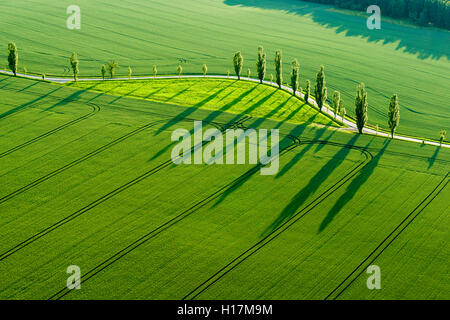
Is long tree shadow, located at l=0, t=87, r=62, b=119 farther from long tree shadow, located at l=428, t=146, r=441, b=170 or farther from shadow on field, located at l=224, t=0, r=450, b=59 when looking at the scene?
shadow on field, located at l=224, t=0, r=450, b=59

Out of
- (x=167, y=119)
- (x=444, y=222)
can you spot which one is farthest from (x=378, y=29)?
(x=444, y=222)

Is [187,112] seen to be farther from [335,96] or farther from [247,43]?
[247,43]

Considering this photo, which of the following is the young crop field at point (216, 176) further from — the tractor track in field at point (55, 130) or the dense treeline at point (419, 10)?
the dense treeline at point (419, 10)

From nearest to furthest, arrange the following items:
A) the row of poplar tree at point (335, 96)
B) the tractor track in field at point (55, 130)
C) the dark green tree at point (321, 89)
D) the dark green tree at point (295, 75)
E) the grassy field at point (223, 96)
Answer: the tractor track in field at point (55, 130), the row of poplar tree at point (335, 96), the grassy field at point (223, 96), the dark green tree at point (321, 89), the dark green tree at point (295, 75)

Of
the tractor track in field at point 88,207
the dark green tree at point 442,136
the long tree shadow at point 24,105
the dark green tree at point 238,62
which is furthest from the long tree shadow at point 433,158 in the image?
the long tree shadow at point 24,105
